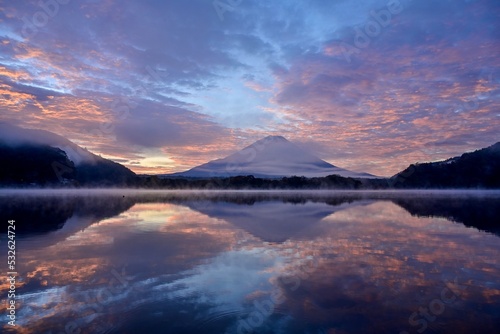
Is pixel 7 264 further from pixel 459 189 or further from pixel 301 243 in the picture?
pixel 459 189

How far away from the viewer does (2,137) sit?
445 ft

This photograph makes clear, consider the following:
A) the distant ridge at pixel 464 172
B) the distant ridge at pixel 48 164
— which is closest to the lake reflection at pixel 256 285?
the distant ridge at pixel 48 164

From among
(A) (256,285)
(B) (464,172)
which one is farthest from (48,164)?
(B) (464,172)

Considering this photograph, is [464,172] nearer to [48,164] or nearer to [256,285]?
[256,285]

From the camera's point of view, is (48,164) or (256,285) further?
(48,164)

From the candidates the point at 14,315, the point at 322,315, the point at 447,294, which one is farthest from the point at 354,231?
the point at 14,315

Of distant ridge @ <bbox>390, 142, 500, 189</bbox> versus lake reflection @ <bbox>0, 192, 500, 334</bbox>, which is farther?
distant ridge @ <bbox>390, 142, 500, 189</bbox>

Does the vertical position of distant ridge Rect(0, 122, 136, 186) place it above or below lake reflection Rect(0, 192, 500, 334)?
above

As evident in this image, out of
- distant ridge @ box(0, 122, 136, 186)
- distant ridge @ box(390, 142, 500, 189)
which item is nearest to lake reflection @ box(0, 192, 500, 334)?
distant ridge @ box(0, 122, 136, 186)

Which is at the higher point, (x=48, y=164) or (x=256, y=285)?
(x=48, y=164)

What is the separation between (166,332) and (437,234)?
1636 centimetres

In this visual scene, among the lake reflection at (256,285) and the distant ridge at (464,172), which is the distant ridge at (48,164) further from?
the distant ridge at (464,172)

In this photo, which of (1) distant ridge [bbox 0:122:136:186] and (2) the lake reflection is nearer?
(2) the lake reflection

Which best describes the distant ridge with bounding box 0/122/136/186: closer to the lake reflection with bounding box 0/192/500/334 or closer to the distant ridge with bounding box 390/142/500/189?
the lake reflection with bounding box 0/192/500/334
